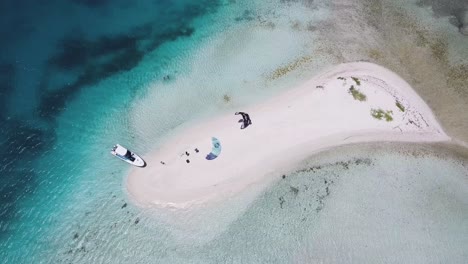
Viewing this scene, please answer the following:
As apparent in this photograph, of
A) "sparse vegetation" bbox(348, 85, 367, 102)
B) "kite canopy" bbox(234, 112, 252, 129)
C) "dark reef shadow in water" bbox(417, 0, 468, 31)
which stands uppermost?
"dark reef shadow in water" bbox(417, 0, 468, 31)

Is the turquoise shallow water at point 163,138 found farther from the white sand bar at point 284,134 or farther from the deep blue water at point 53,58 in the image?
the white sand bar at point 284,134

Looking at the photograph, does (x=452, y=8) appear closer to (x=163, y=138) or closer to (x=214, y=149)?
(x=214, y=149)

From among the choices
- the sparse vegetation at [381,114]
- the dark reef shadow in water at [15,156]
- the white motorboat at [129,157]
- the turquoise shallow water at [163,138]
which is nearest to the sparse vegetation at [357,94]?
the sparse vegetation at [381,114]

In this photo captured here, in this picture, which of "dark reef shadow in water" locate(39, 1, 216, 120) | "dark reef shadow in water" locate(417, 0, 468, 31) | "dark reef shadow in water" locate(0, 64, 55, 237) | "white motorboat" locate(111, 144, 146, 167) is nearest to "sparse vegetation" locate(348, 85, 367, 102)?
"dark reef shadow in water" locate(417, 0, 468, 31)

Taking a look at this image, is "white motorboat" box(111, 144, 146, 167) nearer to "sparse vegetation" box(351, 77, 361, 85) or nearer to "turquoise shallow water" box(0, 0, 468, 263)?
"turquoise shallow water" box(0, 0, 468, 263)

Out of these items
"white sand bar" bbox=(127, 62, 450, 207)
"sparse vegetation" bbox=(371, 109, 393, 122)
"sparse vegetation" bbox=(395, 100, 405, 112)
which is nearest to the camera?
"white sand bar" bbox=(127, 62, 450, 207)

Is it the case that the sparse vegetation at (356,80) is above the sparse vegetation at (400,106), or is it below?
above
